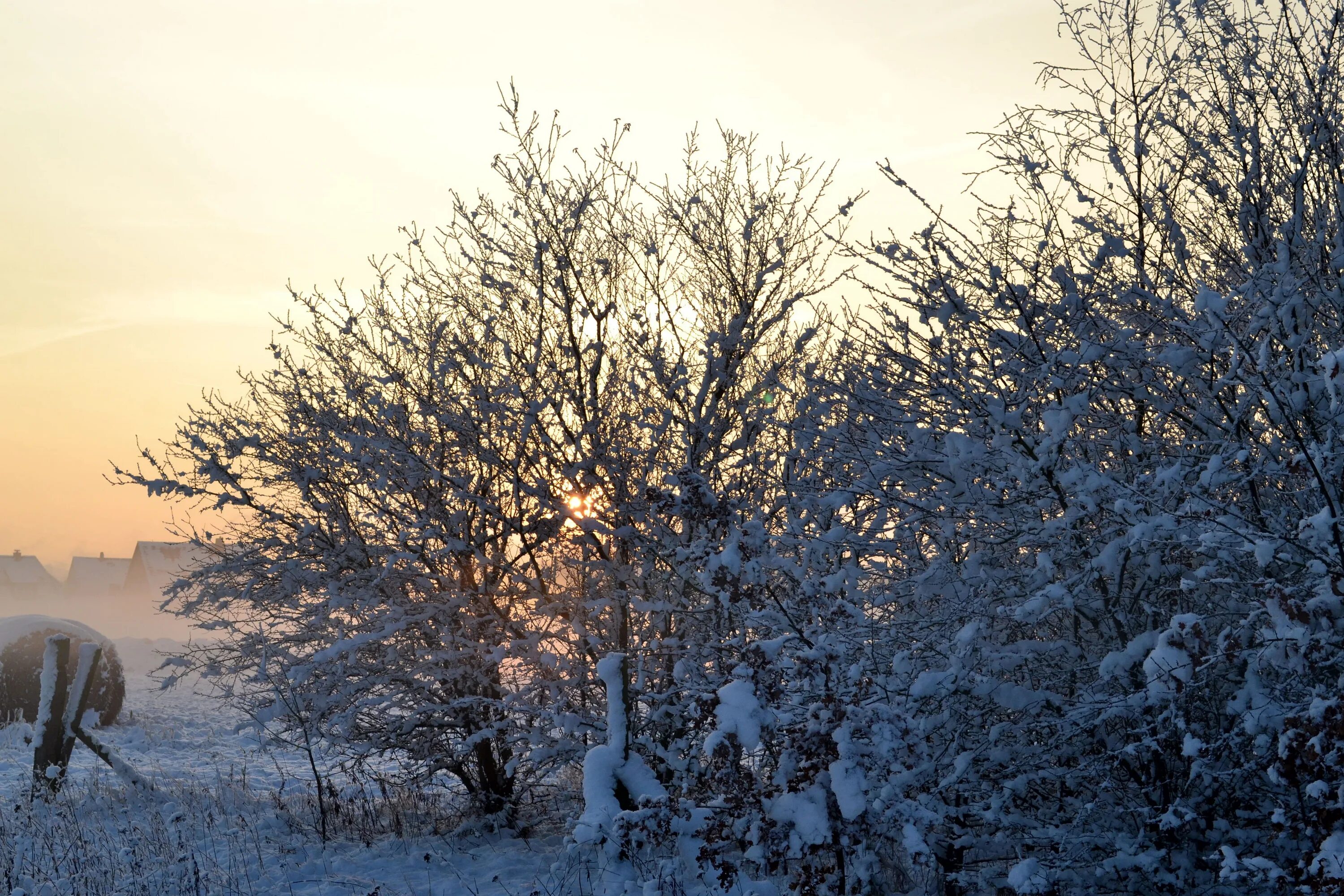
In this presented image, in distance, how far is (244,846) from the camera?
7.49m

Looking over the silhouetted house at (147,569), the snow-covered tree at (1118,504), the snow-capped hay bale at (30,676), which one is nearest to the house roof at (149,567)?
the silhouetted house at (147,569)

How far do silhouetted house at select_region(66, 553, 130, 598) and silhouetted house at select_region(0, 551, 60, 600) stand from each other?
7.04 feet

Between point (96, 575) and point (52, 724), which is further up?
point (96, 575)

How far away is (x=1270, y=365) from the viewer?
12.8 feet

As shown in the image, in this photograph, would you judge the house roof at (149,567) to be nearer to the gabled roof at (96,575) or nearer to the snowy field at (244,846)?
the gabled roof at (96,575)

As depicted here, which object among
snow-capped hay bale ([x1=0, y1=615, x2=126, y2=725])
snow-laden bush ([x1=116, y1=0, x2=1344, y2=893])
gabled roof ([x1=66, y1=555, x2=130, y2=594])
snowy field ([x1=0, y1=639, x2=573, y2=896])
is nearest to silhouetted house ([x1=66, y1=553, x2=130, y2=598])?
gabled roof ([x1=66, y1=555, x2=130, y2=594])

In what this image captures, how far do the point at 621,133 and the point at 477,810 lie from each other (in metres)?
6.03

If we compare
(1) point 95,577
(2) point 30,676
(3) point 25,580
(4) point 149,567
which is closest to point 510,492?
(2) point 30,676

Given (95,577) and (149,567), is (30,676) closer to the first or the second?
(149,567)

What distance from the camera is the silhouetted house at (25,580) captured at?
71438mm

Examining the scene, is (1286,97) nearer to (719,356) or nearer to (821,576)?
(821,576)

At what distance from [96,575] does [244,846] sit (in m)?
75.8

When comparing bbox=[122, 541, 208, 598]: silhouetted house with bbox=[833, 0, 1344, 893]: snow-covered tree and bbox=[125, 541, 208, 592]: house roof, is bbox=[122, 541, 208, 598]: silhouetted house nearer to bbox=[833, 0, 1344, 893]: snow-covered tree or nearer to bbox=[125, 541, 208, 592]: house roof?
bbox=[125, 541, 208, 592]: house roof

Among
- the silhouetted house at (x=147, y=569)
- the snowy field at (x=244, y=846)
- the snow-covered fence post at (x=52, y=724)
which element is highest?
the silhouetted house at (x=147, y=569)
